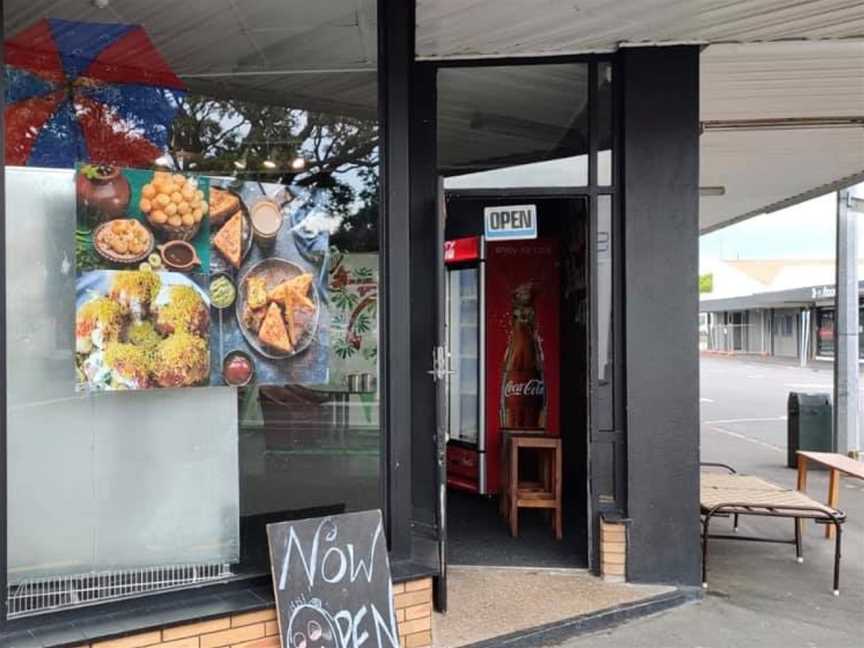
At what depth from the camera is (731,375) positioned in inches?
1040

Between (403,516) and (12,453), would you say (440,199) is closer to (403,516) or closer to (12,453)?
(403,516)

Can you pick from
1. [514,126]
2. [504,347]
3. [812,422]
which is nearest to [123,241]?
[514,126]

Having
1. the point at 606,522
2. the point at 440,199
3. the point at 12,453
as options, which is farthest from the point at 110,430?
the point at 606,522

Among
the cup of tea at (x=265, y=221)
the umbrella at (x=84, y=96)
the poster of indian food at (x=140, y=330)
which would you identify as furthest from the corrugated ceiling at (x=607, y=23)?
the poster of indian food at (x=140, y=330)

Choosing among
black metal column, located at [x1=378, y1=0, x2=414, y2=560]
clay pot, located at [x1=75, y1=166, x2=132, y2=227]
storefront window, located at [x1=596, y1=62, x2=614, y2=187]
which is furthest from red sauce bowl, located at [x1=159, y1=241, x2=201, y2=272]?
storefront window, located at [x1=596, y1=62, x2=614, y2=187]

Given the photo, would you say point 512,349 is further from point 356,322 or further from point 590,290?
point 356,322

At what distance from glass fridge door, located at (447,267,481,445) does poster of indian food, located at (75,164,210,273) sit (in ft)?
10.6

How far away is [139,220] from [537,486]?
3272mm

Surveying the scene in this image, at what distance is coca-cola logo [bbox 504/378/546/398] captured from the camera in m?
6.03

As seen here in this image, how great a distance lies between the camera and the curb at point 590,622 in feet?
10.9

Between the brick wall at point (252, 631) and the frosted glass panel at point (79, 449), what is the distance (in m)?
0.40

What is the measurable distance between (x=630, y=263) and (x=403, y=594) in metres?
2.16

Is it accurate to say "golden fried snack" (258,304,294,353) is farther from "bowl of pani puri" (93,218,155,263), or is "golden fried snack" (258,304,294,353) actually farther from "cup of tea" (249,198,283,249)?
"bowl of pani puri" (93,218,155,263)

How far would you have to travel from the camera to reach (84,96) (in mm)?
3256
